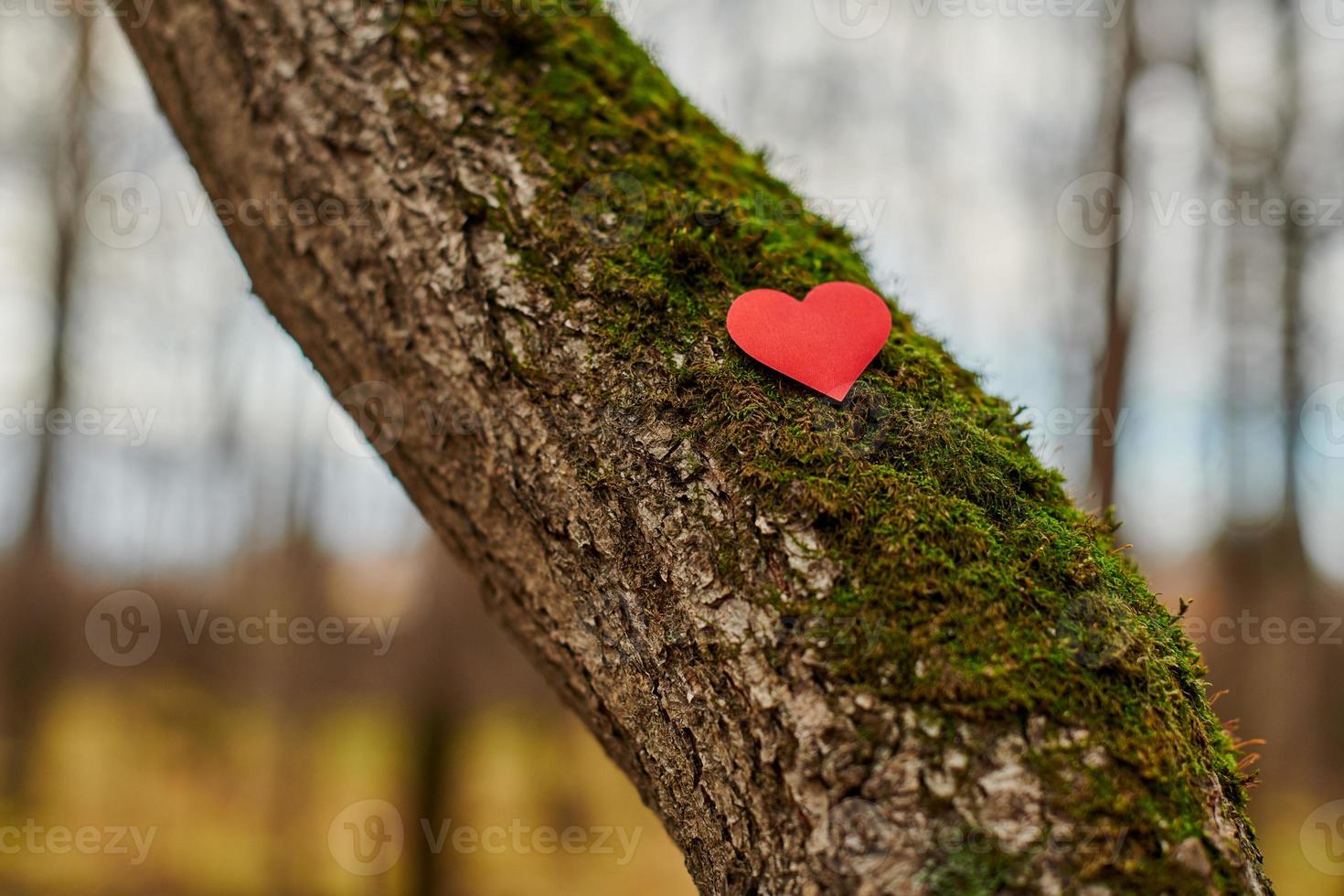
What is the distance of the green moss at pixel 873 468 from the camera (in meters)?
0.88

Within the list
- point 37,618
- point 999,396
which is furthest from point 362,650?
point 999,396

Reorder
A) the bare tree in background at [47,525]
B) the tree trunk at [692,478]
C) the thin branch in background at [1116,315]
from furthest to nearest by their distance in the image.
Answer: the bare tree in background at [47,525] < the thin branch in background at [1116,315] < the tree trunk at [692,478]

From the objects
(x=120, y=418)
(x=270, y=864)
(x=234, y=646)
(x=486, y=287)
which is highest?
(x=120, y=418)

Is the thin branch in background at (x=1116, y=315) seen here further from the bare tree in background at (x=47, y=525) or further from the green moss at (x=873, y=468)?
the bare tree in background at (x=47, y=525)

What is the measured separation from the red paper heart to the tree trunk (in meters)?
0.03

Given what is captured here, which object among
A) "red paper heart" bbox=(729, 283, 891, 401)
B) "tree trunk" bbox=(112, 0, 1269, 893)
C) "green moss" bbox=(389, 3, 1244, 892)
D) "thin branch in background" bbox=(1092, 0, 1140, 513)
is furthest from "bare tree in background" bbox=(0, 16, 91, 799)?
"thin branch in background" bbox=(1092, 0, 1140, 513)

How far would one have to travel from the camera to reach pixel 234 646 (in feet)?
22.9

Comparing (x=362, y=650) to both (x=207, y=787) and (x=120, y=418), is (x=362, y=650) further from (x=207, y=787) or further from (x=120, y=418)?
(x=120, y=418)

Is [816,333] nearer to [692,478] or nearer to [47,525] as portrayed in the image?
[692,478]

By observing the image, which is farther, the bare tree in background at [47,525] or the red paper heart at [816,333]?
the bare tree in background at [47,525]

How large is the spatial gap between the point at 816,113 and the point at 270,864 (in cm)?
817

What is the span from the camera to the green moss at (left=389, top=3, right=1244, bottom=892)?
2.90 ft

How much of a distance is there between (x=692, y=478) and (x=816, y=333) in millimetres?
303

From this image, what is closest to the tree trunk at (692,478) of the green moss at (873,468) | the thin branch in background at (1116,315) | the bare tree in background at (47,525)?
the green moss at (873,468)
